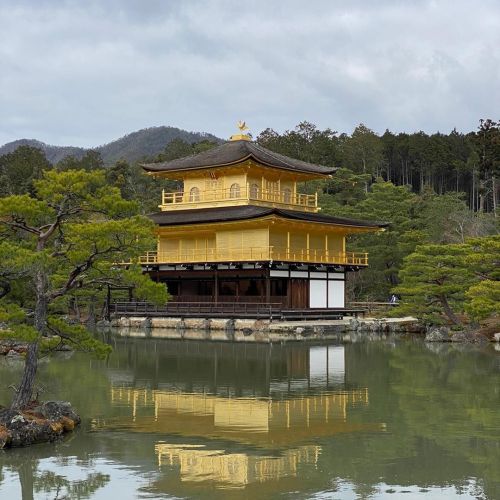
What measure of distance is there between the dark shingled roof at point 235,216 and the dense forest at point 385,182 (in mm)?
4204

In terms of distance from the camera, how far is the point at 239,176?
144ft

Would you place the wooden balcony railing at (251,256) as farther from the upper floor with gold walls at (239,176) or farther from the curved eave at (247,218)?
the upper floor with gold walls at (239,176)

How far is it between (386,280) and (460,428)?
121ft

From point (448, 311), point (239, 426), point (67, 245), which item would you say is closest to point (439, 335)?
point (448, 311)

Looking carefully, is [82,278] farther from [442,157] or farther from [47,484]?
[442,157]

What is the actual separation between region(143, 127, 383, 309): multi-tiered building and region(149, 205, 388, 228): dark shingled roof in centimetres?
6

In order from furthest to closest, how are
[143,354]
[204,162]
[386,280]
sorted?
[386,280] < [204,162] < [143,354]

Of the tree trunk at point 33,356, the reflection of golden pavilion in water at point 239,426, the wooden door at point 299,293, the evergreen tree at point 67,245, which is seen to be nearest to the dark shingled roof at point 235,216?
the wooden door at point 299,293

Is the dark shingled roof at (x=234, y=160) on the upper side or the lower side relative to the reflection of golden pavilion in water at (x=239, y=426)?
upper

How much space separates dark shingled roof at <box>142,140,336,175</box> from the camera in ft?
142

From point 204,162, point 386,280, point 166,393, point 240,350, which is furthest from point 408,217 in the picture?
point 166,393

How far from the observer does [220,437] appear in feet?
41.7

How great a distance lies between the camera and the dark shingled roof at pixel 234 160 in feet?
142

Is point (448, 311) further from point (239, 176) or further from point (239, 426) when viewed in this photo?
point (239, 426)
